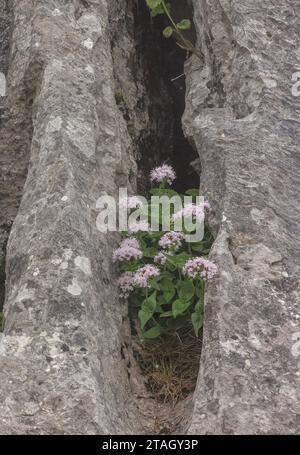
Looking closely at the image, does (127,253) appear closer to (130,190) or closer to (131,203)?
(131,203)

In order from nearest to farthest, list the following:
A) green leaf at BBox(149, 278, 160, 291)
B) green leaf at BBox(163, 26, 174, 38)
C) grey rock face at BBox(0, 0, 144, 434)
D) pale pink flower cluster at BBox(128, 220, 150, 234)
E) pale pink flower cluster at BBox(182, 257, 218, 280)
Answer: grey rock face at BBox(0, 0, 144, 434) < pale pink flower cluster at BBox(182, 257, 218, 280) < green leaf at BBox(149, 278, 160, 291) < pale pink flower cluster at BBox(128, 220, 150, 234) < green leaf at BBox(163, 26, 174, 38)

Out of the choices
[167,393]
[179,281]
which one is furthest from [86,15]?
[167,393]

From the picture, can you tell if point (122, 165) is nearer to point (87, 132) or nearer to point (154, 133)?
point (87, 132)

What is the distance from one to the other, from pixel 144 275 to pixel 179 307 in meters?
0.29

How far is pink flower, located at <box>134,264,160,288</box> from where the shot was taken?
18.1ft

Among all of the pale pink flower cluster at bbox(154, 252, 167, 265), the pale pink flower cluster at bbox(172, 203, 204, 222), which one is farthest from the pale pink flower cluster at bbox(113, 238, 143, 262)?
the pale pink flower cluster at bbox(172, 203, 204, 222)

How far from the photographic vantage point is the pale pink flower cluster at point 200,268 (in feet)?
17.1

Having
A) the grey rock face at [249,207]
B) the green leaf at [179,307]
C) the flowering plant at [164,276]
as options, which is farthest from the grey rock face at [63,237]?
the grey rock face at [249,207]

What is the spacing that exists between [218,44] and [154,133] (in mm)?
873

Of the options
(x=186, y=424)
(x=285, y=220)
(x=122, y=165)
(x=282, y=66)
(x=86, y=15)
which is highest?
(x=86, y=15)

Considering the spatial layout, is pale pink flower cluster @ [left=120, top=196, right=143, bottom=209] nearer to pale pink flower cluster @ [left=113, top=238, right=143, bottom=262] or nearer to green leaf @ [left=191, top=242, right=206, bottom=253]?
pale pink flower cluster @ [left=113, top=238, right=143, bottom=262]

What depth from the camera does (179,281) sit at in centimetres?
559

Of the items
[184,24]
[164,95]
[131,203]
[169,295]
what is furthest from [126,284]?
[184,24]

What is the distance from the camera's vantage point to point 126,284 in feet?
18.5
